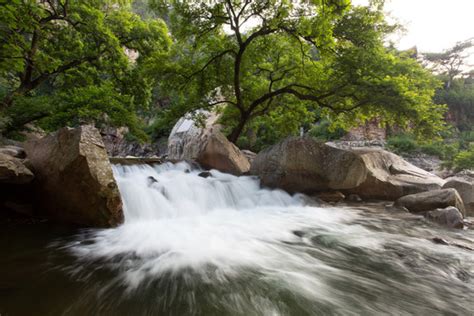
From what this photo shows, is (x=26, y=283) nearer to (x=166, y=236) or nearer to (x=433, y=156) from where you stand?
(x=166, y=236)

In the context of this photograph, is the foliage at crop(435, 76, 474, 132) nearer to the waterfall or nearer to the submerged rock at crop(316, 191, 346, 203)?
the submerged rock at crop(316, 191, 346, 203)

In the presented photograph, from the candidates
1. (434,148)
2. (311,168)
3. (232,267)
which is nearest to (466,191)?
(311,168)

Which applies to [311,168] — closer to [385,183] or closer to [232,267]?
[385,183]

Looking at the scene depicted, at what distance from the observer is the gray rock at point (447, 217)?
4824 mm

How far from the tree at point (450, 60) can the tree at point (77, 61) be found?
33.3 metres

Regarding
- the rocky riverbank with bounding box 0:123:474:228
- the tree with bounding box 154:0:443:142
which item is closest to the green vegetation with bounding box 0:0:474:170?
the tree with bounding box 154:0:443:142

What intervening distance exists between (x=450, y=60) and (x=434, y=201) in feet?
112

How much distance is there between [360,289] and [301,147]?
536cm

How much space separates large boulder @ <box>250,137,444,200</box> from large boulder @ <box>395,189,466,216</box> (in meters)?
1.45

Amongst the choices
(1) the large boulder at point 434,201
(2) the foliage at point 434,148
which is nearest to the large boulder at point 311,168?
(1) the large boulder at point 434,201

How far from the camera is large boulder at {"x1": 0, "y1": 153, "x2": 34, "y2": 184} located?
3.70m

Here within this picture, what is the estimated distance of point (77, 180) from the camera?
3.82m

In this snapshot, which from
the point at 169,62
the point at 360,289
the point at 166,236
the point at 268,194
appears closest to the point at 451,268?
the point at 360,289

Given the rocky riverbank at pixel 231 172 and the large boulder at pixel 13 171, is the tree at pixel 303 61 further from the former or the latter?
the large boulder at pixel 13 171
